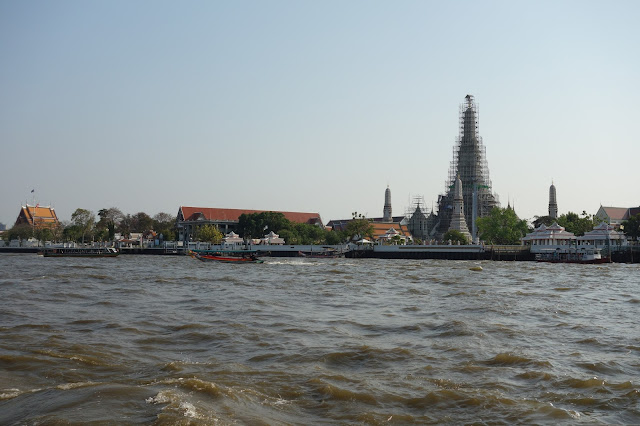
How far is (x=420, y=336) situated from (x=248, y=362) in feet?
14.5

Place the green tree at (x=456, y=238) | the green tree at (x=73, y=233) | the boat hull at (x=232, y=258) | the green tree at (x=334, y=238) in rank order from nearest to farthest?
the boat hull at (x=232, y=258) → the green tree at (x=456, y=238) → the green tree at (x=334, y=238) → the green tree at (x=73, y=233)

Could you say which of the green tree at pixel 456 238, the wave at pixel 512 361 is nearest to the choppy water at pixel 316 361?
the wave at pixel 512 361

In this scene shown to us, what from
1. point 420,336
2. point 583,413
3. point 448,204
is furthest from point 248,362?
point 448,204

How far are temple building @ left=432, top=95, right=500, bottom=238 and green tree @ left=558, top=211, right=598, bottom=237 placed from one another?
22.2 meters

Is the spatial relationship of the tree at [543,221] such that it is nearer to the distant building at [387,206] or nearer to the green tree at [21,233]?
the distant building at [387,206]

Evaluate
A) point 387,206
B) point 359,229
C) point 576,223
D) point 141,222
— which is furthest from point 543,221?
point 141,222

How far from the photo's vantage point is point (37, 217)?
11212cm

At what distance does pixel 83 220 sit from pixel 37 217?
851 inches

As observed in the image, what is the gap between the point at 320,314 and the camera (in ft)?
56.4

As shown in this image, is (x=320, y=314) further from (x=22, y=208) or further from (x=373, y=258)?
(x=22, y=208)

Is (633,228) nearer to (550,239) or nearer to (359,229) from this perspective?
(550,239)

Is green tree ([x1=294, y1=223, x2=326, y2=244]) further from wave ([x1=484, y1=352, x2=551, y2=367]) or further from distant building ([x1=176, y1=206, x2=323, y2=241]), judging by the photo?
wave ([x1=484, y1=352, x2=551, y2=367])

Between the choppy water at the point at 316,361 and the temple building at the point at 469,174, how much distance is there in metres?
85.7

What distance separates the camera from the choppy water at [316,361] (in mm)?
7637
